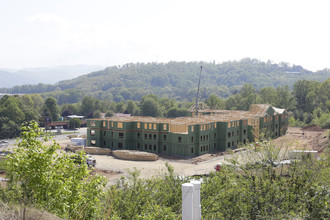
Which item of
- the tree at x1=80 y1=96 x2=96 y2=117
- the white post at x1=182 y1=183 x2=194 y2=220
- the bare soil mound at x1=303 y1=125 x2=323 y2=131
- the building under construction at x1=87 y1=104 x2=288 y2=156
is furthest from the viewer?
the tree at x1=80 y1=96 x2=96 y2=117

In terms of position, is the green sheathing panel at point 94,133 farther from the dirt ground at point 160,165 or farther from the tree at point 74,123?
the tree at point 74,123

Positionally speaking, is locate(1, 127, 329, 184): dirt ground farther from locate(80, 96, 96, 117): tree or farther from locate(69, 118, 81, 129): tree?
locate(80, 96, 96, 117): tree

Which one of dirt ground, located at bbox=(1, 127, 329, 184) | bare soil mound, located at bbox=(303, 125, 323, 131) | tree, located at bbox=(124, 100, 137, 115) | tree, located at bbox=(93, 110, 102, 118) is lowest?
dirt ground, located at bbox=(1, 127, 329, 184)

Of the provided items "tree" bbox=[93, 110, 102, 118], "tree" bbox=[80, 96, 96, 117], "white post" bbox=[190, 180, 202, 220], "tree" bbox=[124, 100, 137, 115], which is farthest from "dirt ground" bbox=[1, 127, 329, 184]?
"tree" bbox=[124, 100, 137, 115]

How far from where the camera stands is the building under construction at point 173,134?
182ft

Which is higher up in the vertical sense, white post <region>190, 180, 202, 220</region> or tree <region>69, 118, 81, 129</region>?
white post <region>190, 180, 202, 220</region>

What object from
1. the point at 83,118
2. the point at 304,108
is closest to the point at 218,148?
the point at 304,108

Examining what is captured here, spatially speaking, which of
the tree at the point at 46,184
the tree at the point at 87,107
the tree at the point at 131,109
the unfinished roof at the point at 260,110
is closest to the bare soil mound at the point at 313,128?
the unfinished roof at the point at 260,110

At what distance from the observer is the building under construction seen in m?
55.3

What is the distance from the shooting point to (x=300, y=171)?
58.9 ft

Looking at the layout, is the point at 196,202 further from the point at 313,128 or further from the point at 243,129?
the point at 313,128

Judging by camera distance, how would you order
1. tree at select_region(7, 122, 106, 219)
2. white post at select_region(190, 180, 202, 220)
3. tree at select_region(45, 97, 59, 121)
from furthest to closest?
tree at select_region(45, 97, 59, 121)
tree at select_region(7, 122, 106, 219)
white post at select_region(190, 180, 202, 220)

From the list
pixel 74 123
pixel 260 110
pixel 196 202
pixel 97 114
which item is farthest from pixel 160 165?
pixel 97 114

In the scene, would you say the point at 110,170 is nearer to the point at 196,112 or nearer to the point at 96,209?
the point at 96,209
